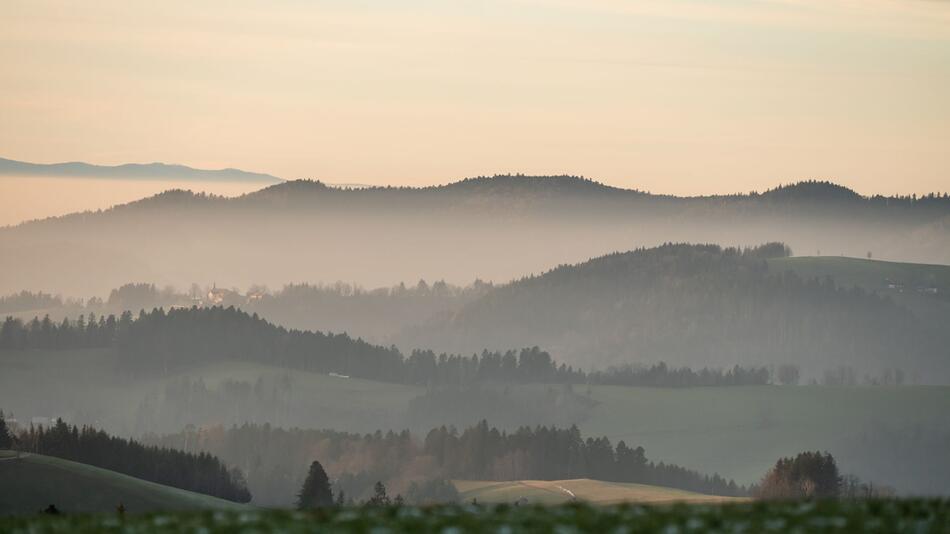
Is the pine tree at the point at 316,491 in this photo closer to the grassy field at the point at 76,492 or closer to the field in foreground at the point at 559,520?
Answer: the grassy field at the point at 76,492

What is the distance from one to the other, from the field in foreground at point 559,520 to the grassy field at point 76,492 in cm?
8830

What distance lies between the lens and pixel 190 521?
5172 centimetres

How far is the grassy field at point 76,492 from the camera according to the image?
471 feet

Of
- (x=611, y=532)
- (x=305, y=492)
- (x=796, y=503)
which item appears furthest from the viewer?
(x=305, y=492)

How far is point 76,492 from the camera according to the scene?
15212 centimetres

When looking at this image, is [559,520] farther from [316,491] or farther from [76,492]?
[316,491]

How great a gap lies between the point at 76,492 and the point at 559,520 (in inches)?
4307

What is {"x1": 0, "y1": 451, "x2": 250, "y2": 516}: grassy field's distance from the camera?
144 meters

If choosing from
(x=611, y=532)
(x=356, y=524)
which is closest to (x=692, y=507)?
(x=611, y=532)

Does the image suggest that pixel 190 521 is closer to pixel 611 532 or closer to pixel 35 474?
pixel 611 532

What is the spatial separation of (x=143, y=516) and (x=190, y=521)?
2.56m

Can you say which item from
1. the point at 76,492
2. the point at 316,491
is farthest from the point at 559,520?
the point at 316,491

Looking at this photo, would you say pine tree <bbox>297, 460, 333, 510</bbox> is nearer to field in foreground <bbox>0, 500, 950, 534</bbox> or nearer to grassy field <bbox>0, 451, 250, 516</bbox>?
grassy field <bbox>0, 451, 250, 516</bbox>

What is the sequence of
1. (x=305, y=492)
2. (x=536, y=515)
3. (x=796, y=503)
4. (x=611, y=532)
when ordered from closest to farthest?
1. (x=611, y=532)
2. (x=536, y=515)
3. (x=796, y=503)
4. (x=305, y=492)
